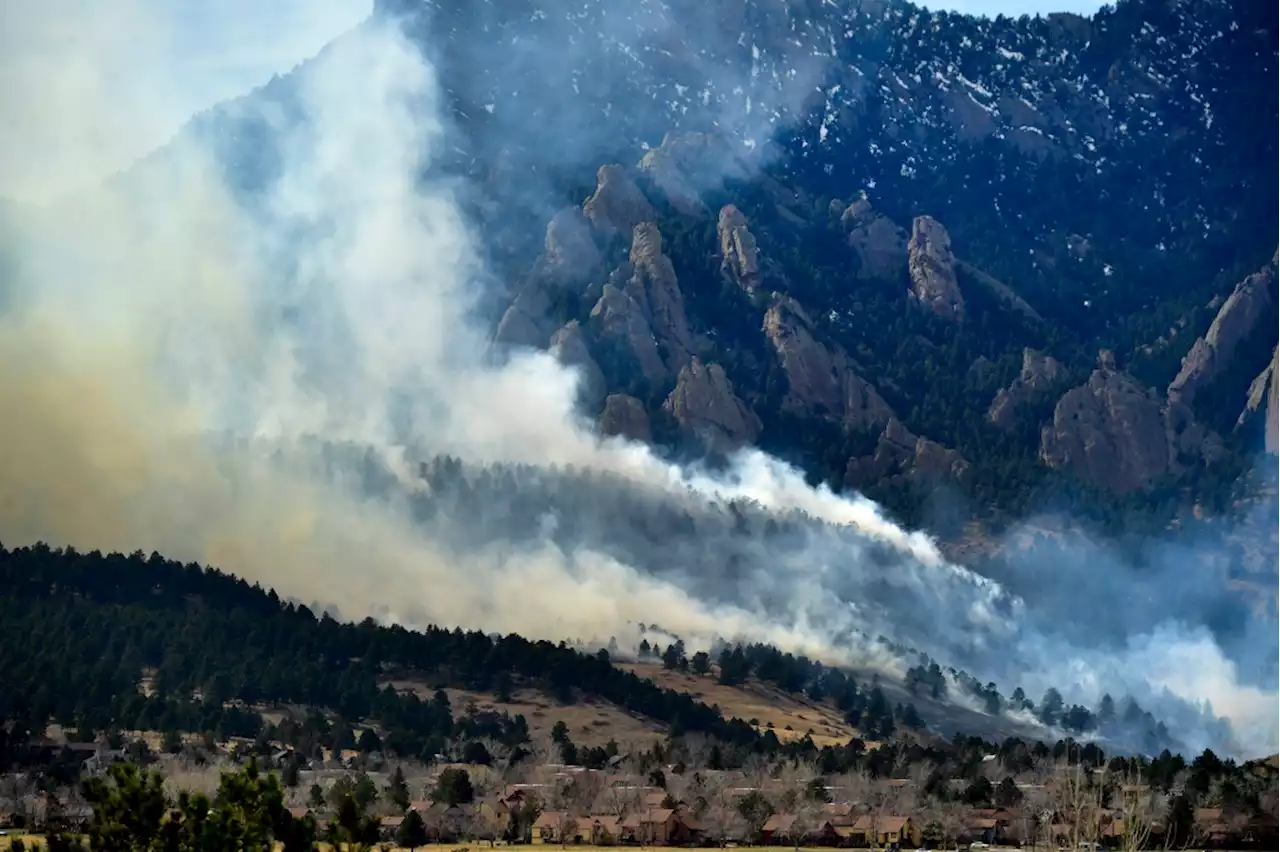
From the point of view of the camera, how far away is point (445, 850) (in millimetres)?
199125

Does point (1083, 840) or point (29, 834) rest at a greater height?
point (1083, 840)

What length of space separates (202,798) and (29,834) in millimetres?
79250

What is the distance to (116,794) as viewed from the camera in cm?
13000

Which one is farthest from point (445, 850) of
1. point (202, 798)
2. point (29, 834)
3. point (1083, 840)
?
point (202, 798)

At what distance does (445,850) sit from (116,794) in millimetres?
73033

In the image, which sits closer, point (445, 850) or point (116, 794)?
point (116, 794)

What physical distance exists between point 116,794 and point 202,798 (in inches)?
299

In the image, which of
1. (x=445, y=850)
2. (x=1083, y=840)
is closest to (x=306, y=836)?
(x=445, y=850)

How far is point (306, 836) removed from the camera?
424ft

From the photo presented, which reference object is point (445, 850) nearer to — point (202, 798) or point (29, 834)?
point (29, 834)

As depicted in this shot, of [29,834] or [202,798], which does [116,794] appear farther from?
[29,834]

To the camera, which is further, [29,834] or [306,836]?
[29,834]

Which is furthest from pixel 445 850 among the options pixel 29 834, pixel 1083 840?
pixel 1083 840

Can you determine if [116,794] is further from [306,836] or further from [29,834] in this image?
[29,834]
